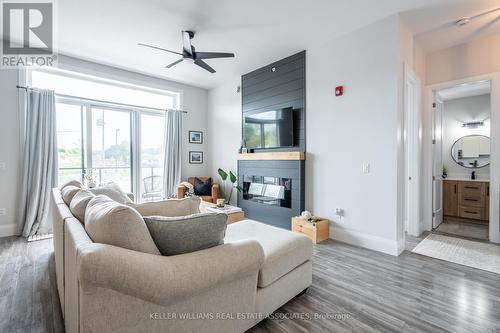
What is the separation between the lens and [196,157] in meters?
5.77

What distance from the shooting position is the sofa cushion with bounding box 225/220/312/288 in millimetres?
1650

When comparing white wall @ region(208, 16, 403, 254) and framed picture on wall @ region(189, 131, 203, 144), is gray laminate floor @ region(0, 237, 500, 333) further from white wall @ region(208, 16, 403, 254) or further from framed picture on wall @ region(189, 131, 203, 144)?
framed picture on wall @ region(189, 131, 203, 144)

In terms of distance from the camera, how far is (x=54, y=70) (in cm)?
403

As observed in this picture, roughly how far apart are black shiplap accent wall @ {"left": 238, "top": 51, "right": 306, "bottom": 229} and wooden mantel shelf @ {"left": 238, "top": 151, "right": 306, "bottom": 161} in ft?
0.23

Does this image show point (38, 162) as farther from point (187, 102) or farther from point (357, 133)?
point (357, 133)

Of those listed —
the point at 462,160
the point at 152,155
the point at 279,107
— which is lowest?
the point at 462,160

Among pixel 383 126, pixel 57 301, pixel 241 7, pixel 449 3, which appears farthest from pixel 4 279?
pixel 449 3

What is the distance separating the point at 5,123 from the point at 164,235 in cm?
407

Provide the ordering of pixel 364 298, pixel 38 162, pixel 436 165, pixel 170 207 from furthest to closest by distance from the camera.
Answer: pixel 436 165 < pixel 38 162 < pixel 364 298 < pixel 170 207

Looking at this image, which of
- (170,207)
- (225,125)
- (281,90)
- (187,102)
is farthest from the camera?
(187,102)

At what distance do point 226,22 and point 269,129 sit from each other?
186 cm

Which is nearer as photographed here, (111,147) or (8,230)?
(8,230)

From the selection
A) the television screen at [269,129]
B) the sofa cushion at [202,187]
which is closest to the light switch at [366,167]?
the television screen at [269,129]

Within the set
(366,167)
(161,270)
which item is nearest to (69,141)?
(161,270)
